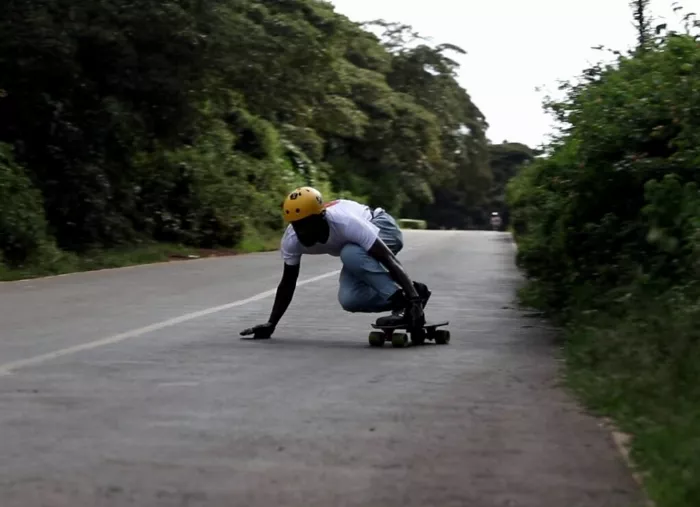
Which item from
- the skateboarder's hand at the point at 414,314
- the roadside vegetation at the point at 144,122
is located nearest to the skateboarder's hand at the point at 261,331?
the skateboarder's hand at the point at 414,314

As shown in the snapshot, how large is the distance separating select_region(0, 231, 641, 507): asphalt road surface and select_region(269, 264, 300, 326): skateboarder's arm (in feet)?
0.78

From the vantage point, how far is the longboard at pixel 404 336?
1095 centimetres

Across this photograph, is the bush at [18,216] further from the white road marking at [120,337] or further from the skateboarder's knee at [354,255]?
the skateboarder's knee at [354,255]

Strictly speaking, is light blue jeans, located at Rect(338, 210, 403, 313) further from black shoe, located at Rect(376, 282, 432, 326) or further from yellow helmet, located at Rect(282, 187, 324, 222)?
yellow helmet, located at Rect(282, 187, 324, 222)

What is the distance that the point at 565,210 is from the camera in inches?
527

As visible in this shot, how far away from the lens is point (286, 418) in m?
7.32

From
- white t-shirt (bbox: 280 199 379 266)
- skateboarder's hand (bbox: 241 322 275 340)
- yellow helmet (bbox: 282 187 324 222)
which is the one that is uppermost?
yellow helmet (bbox: 282 187 324 222)

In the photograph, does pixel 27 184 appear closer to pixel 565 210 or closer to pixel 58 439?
pixel 565 210

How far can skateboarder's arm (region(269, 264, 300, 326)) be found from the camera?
1138 cm

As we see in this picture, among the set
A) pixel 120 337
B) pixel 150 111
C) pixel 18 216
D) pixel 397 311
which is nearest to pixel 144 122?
pixel 150 111

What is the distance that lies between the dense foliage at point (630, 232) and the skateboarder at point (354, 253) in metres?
1.41

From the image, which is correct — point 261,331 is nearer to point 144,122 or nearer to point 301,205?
point 301,205

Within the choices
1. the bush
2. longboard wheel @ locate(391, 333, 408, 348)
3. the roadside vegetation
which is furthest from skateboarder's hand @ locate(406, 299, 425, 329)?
the bush

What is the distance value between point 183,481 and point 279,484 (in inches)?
16.3
